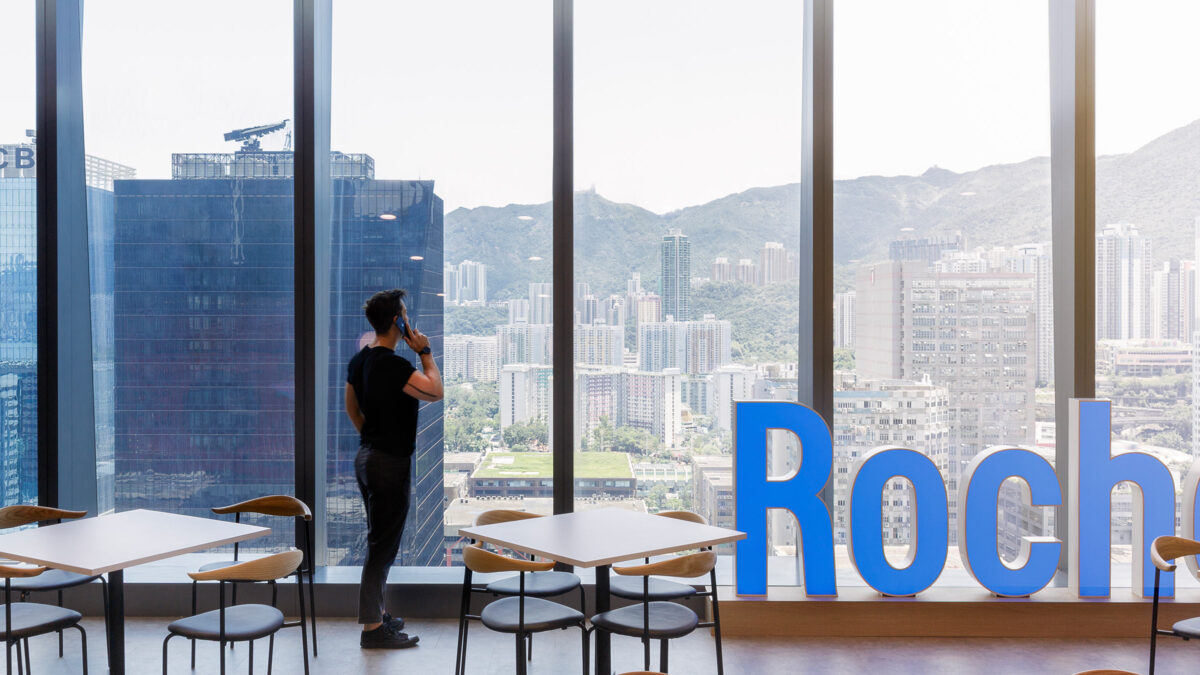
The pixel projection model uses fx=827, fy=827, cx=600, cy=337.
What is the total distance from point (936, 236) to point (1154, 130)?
4.82 ft

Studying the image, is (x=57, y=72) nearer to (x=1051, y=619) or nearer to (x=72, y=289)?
(x=72, y=289)

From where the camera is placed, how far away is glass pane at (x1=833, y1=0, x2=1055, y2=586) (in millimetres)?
4977

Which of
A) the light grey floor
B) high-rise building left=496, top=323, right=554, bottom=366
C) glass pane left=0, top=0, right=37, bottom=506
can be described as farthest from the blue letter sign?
glass pane left=0, top=0, right=37, bottom=506

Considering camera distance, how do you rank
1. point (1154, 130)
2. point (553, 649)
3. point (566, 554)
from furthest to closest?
point (1154, 130) → point (553, 649) → point (566, 554)

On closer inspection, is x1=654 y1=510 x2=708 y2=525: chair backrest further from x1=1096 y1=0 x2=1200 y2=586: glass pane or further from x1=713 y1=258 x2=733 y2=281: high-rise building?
x1=1096 y1=0 x2=1200 y2=586: glass pane

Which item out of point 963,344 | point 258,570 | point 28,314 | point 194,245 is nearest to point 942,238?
point 963,344

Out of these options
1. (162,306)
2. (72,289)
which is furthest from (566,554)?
(72,289)

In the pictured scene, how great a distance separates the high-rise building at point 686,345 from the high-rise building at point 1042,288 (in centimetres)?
180

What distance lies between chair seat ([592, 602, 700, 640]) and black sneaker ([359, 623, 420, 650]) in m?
1.50

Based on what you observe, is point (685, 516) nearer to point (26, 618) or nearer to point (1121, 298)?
point (26, 618)

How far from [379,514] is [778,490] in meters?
2.13

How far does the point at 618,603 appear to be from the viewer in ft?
15.3

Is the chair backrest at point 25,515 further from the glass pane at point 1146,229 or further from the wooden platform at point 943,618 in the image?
the glass pane at point 1146,229

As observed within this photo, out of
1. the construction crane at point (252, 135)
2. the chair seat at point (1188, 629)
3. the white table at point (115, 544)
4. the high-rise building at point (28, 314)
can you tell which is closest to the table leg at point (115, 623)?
the white table at point (115, 544)
